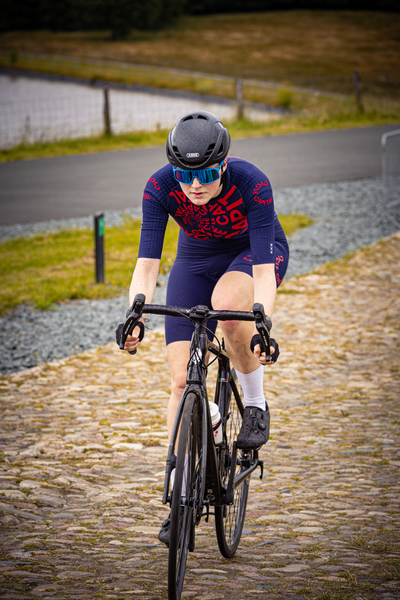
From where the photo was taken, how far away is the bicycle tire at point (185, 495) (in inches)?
108

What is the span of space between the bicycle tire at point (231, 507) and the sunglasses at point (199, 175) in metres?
1.19

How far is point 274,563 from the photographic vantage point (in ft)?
11.5

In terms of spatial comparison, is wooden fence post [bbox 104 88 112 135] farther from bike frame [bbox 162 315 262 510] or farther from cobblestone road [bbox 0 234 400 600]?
bike frame [bbox 162 315 262 510]

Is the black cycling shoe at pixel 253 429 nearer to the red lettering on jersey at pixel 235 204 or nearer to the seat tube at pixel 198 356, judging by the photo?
the seat tube at pixel 198 356

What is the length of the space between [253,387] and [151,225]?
110cm

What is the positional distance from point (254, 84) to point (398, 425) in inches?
1519

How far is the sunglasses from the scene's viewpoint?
10.6 feet

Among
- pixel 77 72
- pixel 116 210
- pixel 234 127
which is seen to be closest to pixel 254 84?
pixel 77 72

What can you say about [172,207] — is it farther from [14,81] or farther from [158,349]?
[14,81]

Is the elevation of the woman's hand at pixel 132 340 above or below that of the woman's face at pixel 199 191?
below

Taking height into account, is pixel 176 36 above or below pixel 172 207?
above

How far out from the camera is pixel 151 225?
139 inches

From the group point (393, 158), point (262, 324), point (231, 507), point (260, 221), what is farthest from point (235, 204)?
point (393, 158)

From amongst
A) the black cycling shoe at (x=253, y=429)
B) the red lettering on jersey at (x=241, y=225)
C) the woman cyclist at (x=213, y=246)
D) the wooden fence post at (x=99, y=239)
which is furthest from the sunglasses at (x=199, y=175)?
the wooden fence post at (x=99, y=239)
